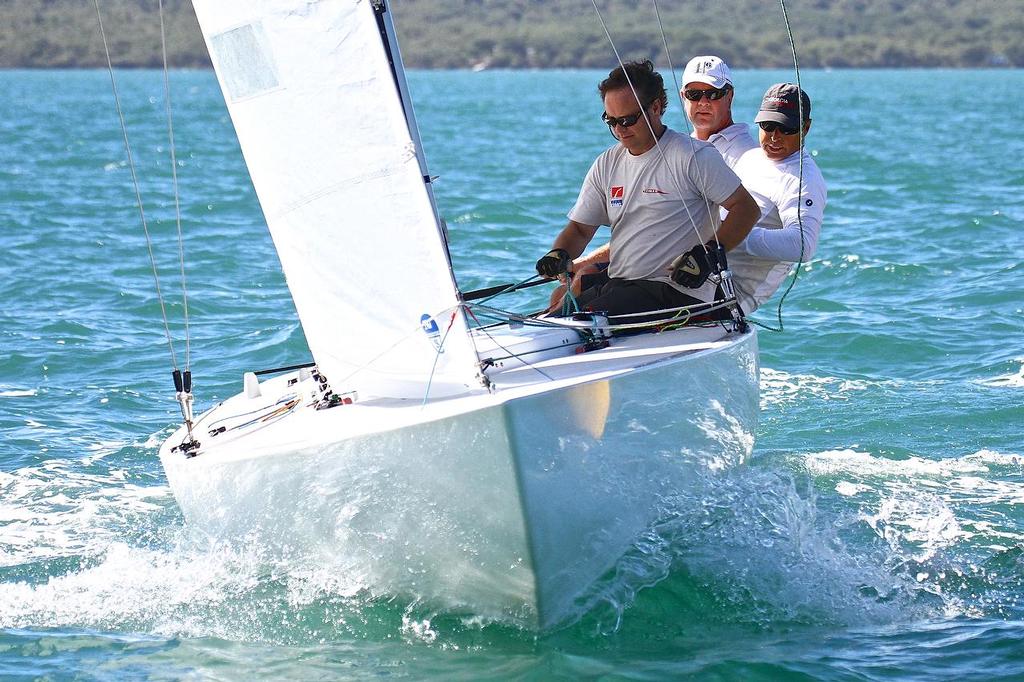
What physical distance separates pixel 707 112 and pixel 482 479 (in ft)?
8.55

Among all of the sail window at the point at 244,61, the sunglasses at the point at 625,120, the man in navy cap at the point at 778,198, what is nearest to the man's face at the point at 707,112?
the man in navy cap at the point at 778,198

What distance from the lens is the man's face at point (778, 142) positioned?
229 inches

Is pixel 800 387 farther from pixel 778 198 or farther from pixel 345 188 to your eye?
pixel 345 188

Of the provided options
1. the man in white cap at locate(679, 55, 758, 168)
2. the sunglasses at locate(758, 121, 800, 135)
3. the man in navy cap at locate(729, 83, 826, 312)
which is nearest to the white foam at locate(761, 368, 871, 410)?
the man in navy cap at locate(729, 83, 826, 312)

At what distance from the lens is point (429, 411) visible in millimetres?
4258

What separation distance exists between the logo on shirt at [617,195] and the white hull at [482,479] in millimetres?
882

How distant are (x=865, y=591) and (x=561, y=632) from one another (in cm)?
117

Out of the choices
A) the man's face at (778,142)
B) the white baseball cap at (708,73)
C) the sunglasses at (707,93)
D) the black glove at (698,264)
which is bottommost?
the black glove at (698,264)

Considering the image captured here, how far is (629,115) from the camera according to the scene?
523 centimetres

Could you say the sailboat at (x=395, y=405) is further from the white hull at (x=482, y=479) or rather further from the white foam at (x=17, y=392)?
the white foam at (x=17, y=392)

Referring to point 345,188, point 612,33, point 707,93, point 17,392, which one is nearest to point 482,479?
point 345,188

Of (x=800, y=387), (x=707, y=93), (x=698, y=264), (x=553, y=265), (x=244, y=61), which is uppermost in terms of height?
(x=244, y=61)

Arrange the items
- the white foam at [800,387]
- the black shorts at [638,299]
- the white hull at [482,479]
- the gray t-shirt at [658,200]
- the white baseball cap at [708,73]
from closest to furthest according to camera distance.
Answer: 1. the white hull at [482,479]
2. the gray t-shirt at [658,200]
3. the black shorts at [638,299]
4. the white baseball cap at [708,73]
5. the white foam at [800,387]

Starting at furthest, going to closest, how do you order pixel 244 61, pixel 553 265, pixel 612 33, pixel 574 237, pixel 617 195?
pixel 612 33
pixel 574 237
pixel 617 195
pixel 553 265
pixel 244 61
